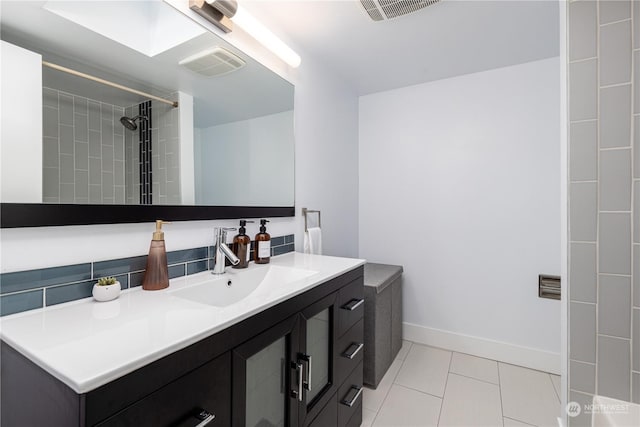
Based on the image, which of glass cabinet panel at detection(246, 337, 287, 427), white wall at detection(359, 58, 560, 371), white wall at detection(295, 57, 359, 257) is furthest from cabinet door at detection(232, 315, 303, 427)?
white wall at detection(359, 58, 560, 371)

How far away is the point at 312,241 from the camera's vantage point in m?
1.82

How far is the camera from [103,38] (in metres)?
0.92

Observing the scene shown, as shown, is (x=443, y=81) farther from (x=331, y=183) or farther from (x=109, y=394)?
(x=109, y=394)

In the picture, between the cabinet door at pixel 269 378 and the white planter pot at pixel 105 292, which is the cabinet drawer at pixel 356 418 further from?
the white planter pot at pixel 105 292

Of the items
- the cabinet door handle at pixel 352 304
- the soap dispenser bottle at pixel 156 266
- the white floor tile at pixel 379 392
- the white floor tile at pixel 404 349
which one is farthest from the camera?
the white floor tile at pixel 404 349

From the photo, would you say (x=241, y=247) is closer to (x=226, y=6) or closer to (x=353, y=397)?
(x=353, y=397)

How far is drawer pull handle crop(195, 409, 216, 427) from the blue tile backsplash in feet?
1.69

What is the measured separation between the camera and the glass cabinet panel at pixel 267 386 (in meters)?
0.78

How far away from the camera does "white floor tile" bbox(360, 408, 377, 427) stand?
5.03 feet

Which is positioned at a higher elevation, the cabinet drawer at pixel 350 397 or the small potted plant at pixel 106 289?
the small potted plant at pixel 106 289

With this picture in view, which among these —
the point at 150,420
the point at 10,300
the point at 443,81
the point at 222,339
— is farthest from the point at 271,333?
the point at 443,81

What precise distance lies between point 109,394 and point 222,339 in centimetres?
24

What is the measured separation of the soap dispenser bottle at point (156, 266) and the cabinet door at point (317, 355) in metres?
0.49

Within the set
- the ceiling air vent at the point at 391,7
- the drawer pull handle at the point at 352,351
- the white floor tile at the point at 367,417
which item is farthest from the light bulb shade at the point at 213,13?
the white floor tile at the point at 367,417
